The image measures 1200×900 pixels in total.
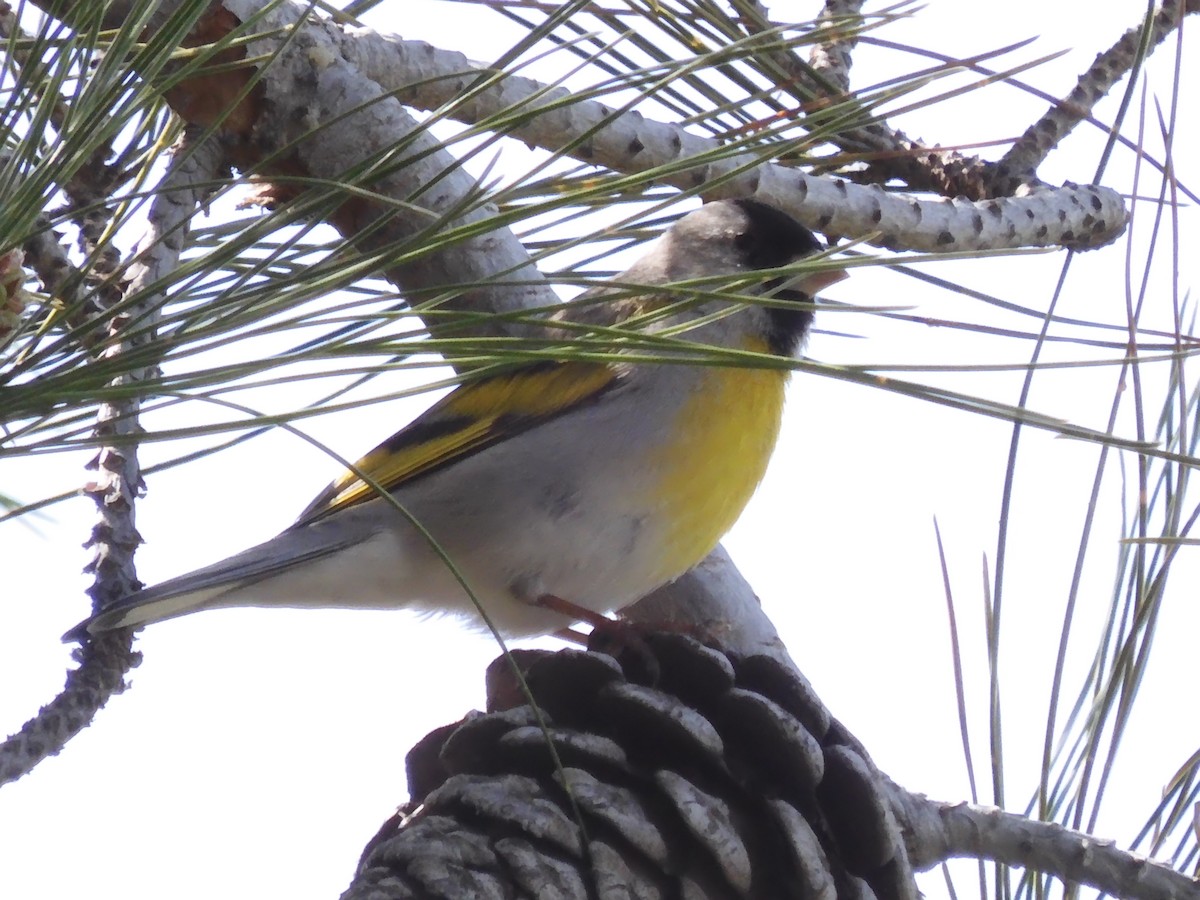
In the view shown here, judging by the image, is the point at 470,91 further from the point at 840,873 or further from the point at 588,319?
the point at 588,319

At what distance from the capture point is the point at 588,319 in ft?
9.46

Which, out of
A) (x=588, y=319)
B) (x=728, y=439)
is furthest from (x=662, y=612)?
(x=588, y=319)

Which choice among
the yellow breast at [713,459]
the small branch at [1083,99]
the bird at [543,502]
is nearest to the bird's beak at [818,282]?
the bird at [543,502]

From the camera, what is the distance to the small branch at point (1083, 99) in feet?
7.38

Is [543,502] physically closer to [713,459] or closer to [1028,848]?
[713,459]

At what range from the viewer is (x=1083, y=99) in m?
2.32

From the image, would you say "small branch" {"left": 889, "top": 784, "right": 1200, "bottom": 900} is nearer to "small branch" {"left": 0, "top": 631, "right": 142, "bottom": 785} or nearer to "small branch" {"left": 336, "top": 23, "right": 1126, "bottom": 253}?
"small branch" {"left": 336, "top": 23, "right": 1126, "bottom": 253}

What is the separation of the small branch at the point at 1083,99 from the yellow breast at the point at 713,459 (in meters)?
0.55

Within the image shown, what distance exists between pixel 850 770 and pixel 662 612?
3.06 ft

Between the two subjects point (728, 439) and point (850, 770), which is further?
point (728, 439)

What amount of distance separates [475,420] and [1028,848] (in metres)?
1.42

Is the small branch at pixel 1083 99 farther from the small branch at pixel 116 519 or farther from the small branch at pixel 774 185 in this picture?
the small branch at pixel 116 519

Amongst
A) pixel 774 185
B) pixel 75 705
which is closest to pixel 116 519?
pixel 75 705

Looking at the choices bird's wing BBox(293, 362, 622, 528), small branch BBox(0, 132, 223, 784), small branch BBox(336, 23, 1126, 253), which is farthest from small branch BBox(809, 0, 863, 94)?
small branch BBox(0, 132, 223, 784)
